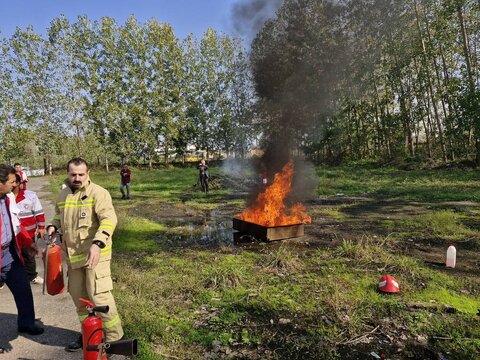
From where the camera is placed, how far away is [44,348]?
3826 millimetres

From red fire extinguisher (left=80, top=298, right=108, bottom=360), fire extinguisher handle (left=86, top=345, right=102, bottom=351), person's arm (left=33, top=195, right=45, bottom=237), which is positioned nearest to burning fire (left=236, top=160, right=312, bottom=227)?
person's arm (left=33, top=195, right=45, bottom=237)

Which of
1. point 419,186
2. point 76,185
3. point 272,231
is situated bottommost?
point 272,231

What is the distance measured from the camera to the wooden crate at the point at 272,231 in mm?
8555

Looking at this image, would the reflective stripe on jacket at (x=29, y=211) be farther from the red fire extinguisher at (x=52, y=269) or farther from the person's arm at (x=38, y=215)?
the red fire extinguisher at (x=52, y=269)

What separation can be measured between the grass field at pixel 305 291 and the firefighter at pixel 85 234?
867 millimetres

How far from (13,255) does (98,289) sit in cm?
140

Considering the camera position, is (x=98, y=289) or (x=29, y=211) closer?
(x=98, y=289)

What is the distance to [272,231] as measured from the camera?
8.57 m

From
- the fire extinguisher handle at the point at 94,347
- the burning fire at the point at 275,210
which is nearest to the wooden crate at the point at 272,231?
the burning fire at the point at 275,210

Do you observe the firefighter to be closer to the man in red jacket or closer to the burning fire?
the man in red jacket

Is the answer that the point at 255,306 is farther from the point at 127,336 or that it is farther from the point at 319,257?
the point at 319,257

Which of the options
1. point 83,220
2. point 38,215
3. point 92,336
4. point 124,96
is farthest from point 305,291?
point 124,96

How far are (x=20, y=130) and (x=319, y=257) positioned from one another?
45530 mm

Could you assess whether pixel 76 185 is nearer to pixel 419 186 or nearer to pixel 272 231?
pixel 272 231
